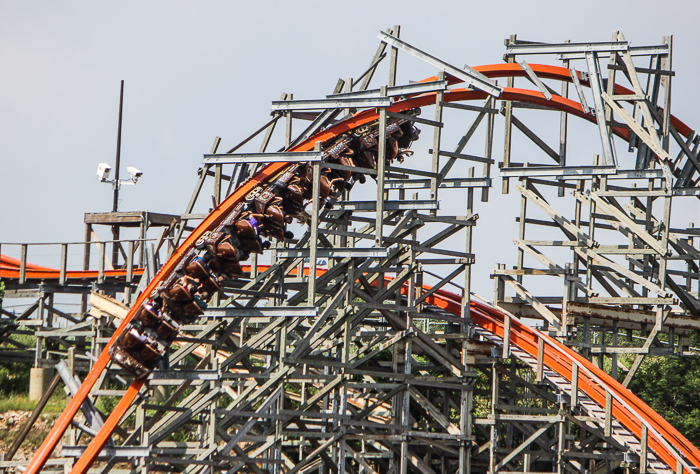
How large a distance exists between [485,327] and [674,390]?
9.60 metres

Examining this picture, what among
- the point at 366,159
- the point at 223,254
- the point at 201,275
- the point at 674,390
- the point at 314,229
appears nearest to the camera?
the point at 314,229

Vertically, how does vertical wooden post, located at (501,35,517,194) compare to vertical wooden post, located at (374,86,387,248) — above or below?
above

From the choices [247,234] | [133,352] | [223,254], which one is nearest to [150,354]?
[133,352]

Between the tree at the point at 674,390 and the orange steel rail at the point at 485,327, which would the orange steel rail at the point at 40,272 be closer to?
the orange steel rail at the point at 485,327

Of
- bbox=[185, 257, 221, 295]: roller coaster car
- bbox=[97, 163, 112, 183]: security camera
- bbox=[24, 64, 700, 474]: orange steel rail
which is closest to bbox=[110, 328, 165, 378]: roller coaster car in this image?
bbox=[24, 64, 700, 474]: orange steel rail

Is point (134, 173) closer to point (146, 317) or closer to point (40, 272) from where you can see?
point (40, 272)

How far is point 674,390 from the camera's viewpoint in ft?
79.8

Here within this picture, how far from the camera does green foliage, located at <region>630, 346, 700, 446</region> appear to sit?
23.2m

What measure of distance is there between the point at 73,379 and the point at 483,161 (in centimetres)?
724

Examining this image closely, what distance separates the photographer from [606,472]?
679 inches

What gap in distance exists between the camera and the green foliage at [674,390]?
76.2 ft

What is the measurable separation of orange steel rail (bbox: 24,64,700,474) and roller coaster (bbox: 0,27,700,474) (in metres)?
0.03

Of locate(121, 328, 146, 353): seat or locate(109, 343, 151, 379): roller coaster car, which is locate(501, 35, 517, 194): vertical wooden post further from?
locate(109, 343, 151, 379): roller coaster car

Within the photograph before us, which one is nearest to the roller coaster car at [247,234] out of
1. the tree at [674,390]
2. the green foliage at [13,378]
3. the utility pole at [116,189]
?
the utility pole at [116,189]
